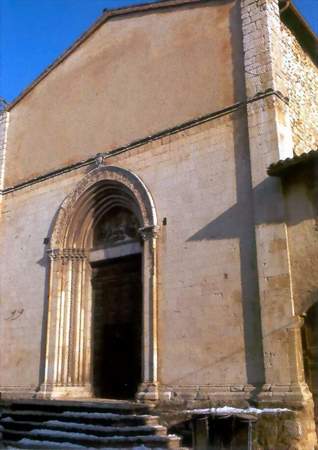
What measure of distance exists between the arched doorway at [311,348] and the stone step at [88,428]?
7.58 feet

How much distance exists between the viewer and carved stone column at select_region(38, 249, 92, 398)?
1084cm

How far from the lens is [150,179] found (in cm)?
1036

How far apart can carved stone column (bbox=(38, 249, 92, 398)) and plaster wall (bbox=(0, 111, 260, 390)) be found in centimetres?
51

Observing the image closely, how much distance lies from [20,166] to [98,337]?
512cm

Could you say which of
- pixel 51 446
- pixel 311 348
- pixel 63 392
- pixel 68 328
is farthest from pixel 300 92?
pixel 51 446

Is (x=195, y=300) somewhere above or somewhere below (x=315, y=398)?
above

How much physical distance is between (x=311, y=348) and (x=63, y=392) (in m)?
5.38

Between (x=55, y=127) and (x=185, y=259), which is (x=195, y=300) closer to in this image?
(x=185, y=259)

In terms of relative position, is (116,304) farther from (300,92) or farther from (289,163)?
(300,92)

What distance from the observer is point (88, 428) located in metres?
8.09

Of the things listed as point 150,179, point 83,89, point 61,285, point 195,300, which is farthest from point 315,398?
point 83,89

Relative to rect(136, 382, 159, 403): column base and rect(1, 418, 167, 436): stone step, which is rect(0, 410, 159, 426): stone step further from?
rect(136, 382, 159, 403): column base

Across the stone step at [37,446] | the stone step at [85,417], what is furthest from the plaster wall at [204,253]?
the stone step at [37,446]

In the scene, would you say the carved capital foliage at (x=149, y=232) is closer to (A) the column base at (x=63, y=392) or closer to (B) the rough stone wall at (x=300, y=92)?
(B) the rough stone wall at (x=300, y=92)
